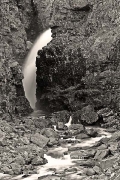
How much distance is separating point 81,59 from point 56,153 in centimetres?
2126

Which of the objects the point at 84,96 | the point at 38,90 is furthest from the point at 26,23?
the point at 84,96

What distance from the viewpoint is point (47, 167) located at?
24.5 meters

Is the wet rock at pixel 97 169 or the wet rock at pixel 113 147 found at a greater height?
the wet rock at pixel 113 147

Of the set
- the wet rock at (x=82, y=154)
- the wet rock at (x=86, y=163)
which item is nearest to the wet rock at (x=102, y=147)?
the wet rock at (x=82, y=154)

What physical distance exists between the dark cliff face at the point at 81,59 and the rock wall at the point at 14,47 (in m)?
4.42

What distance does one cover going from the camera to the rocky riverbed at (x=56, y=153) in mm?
22250

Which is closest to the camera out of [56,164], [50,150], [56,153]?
[56,164]

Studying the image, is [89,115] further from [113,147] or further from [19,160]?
[19,160]

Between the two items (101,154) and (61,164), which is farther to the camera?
(101,154)

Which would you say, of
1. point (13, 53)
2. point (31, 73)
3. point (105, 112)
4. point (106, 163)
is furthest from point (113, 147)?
point (13, 53)

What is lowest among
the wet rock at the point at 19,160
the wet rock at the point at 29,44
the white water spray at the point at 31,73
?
the wet rock at the point at 19,160

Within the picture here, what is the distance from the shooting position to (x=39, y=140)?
100ft

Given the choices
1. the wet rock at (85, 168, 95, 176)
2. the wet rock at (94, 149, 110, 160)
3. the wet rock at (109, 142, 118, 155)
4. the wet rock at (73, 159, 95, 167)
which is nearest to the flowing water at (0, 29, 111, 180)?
the wet rock at (73, 159, 95, 167)

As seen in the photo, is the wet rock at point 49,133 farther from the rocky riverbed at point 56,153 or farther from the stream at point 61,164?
the stream at point 61,164
